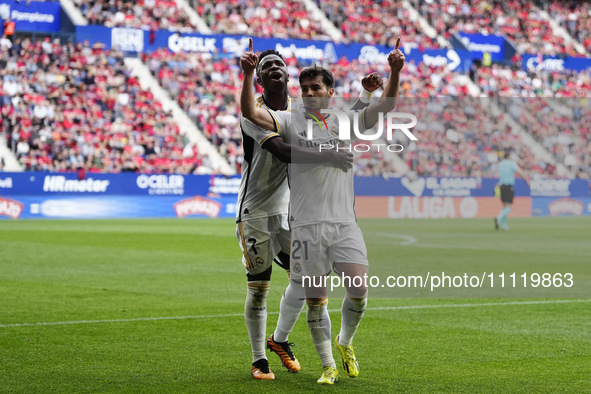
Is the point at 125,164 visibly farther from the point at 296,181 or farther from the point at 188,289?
the point at 296,181

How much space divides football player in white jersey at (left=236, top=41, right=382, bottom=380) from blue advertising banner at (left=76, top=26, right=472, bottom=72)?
29.2 m

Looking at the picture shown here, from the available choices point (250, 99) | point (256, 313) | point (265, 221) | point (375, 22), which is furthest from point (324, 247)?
point (375, 22)

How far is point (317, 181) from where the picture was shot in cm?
484

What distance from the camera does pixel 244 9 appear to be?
37.9 metres

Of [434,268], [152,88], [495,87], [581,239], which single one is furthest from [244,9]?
[434,268]

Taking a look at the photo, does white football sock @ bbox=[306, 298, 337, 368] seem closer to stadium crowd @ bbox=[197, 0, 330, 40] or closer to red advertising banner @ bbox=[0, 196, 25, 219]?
red advertising banner @ bbox=[0, 196, 25, 219]

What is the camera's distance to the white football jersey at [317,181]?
15.8ft

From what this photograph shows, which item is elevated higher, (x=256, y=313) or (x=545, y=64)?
(x=545, y=64)

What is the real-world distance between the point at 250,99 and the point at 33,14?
30096 mm

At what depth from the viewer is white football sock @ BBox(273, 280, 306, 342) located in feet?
16.7

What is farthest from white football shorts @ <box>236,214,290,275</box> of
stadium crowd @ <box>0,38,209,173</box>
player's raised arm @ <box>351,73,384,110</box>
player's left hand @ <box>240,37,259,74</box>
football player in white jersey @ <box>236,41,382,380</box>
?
stadium crowd @ <box>0,38,209,173</box>

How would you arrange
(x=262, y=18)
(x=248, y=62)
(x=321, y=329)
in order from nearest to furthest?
(x=248, y=62)
(x=321, y=329)
(x=262, y=18)

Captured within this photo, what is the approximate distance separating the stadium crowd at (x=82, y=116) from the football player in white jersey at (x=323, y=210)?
22159 millimetres

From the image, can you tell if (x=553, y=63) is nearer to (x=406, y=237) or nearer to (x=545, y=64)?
(x=545, y=64)
